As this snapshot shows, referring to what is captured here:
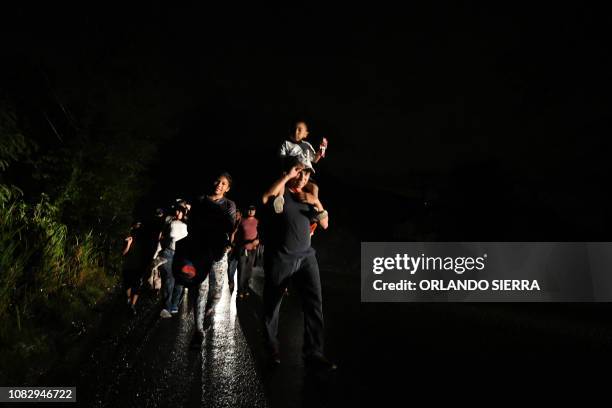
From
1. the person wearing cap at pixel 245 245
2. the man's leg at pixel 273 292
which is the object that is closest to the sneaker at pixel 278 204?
the man's leg at pixel 273 292

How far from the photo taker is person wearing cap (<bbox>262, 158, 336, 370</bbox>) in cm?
389

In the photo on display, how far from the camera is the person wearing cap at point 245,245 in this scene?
8.08 meters

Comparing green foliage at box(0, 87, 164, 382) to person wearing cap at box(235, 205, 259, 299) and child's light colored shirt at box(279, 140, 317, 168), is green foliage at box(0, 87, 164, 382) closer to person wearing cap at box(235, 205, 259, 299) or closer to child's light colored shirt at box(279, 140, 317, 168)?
person wearing cap at box(235, 205, 259, 299)

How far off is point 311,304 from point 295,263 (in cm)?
42

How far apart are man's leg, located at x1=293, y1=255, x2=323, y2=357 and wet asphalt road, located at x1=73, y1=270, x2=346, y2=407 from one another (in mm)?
257

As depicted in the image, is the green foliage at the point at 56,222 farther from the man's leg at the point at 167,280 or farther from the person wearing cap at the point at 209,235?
the person wearing cap at the point at 209,235

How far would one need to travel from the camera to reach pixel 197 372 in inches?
152

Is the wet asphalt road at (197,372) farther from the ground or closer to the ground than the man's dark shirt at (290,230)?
closer to the ground

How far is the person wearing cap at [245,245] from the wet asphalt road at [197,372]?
2092 mm

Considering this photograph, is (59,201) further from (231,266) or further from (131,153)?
(231,266)

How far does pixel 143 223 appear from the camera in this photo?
23.7 ft

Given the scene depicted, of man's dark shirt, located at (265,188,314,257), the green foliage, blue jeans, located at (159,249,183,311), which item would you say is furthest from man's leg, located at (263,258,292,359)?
blue jeans, located at (159,249,183,311)

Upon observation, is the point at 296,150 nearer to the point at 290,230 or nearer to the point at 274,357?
the point at 290,230

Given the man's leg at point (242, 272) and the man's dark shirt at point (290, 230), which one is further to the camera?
the man's leg at point (242, 272)
